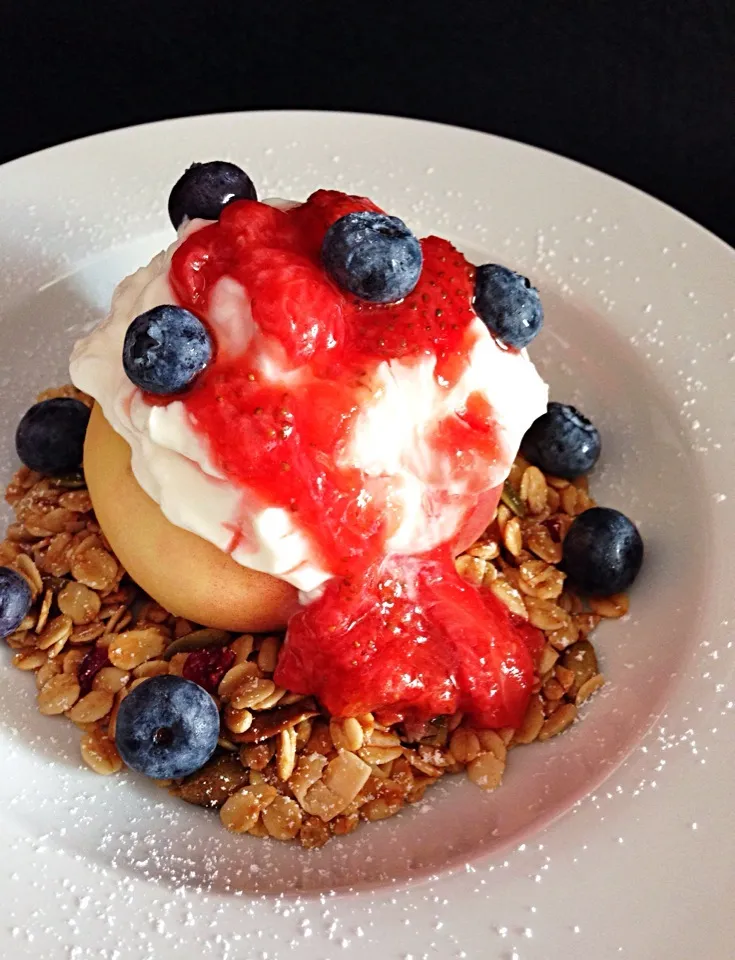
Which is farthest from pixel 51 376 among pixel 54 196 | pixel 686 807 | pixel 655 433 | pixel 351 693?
pixel 686 807

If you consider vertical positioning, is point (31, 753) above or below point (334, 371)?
below

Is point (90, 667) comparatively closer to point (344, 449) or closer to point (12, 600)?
point (12, 600)

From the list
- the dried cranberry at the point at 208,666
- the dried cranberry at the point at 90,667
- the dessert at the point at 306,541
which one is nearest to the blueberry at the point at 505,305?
the dessert at the point at 306,541

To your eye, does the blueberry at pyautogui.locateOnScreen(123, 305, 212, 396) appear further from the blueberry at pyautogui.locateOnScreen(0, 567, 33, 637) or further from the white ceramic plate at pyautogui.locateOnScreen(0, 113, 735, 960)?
the white ceramic plate at pyautogui.locateOnScreen(0, 113, 735, 960)

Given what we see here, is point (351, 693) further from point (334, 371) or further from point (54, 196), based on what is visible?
point (54, 196)

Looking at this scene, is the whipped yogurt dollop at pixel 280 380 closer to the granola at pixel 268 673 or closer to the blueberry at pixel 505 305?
the blueberry at pixel 505 305

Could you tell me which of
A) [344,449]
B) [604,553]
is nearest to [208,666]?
[344,449]
